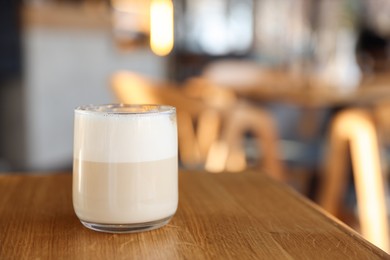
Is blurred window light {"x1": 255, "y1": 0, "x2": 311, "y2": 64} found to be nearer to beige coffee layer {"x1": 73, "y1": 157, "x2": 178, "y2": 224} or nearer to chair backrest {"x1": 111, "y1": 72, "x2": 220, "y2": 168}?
chair backrest {"x1": 111, "y1": 72, "x2": 220, "y2": 168}

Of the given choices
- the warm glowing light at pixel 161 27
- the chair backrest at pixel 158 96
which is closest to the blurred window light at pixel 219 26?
the warm glowing light at pixel 161 27

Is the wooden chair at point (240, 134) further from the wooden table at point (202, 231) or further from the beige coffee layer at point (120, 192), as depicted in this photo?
the beige coffee layer at point (120, 192)

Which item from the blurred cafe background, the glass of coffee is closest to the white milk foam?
the glass of coffee

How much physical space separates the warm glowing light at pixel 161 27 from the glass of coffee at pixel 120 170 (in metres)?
4.52

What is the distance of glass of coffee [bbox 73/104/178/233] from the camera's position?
55 cm

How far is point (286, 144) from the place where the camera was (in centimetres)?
368

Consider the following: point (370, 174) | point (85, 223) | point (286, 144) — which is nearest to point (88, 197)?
point (85, 223)

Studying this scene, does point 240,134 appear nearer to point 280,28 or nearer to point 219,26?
point 219,26

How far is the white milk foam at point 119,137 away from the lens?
21.5 inches

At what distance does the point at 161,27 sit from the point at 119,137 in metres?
4.93

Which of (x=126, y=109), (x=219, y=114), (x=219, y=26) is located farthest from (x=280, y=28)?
(x=126, y=109)

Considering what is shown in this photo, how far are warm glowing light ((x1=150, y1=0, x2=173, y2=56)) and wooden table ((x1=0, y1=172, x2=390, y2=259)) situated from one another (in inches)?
173

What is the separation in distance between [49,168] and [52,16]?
959mm

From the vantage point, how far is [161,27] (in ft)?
17.7
